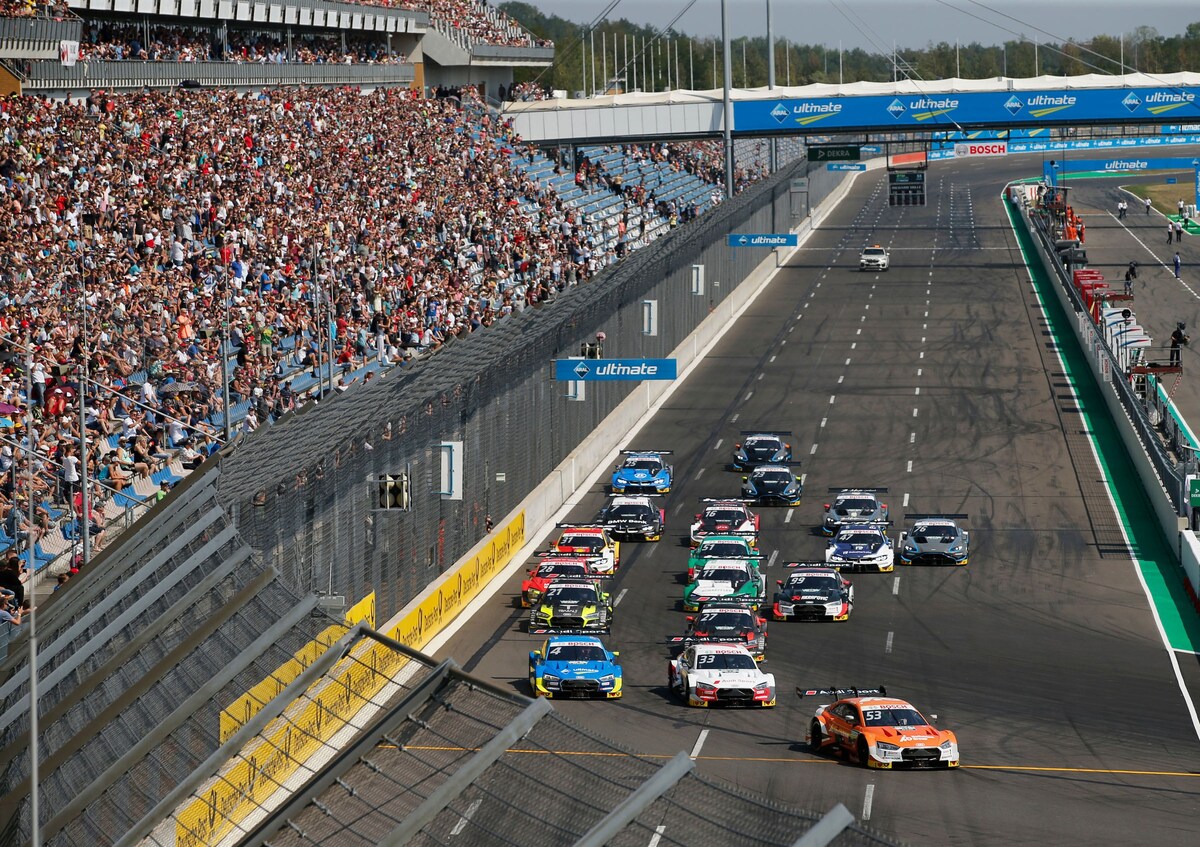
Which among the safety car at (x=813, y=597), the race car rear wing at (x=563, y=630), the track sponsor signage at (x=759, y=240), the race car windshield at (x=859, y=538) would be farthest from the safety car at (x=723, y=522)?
the track sponsor signage at (x=759, y=240)

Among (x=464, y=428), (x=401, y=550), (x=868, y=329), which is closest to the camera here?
(x=401, y=550)

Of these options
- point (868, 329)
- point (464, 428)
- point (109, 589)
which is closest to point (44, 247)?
point (464, 428)

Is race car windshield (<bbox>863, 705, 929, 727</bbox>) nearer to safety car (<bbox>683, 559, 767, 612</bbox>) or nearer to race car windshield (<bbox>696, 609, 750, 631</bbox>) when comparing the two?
race car windshield (<bbox>696, 609, 750, 631</bbox>)

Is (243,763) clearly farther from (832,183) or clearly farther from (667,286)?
(832,183)

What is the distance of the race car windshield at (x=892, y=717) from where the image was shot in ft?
86.3

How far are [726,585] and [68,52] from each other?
2660 cm

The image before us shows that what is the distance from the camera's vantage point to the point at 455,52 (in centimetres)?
9556

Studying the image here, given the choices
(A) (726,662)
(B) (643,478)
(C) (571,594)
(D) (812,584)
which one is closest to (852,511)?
(B) (643,478)

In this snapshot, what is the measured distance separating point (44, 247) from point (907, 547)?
19.2 meters

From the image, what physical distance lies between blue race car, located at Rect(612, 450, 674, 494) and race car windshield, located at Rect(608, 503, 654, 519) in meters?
4.01

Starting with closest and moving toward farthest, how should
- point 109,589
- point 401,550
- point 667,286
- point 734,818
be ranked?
point 734,818
point 109,589
point 401,550
point 667,286

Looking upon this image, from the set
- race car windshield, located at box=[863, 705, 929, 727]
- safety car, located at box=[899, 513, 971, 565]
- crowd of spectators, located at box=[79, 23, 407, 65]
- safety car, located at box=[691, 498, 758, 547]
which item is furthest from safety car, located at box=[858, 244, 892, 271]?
race car windshield, located at box=[863, 705, 929, 727]

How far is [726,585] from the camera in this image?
120ft

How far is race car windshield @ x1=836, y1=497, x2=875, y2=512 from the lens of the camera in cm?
4362
